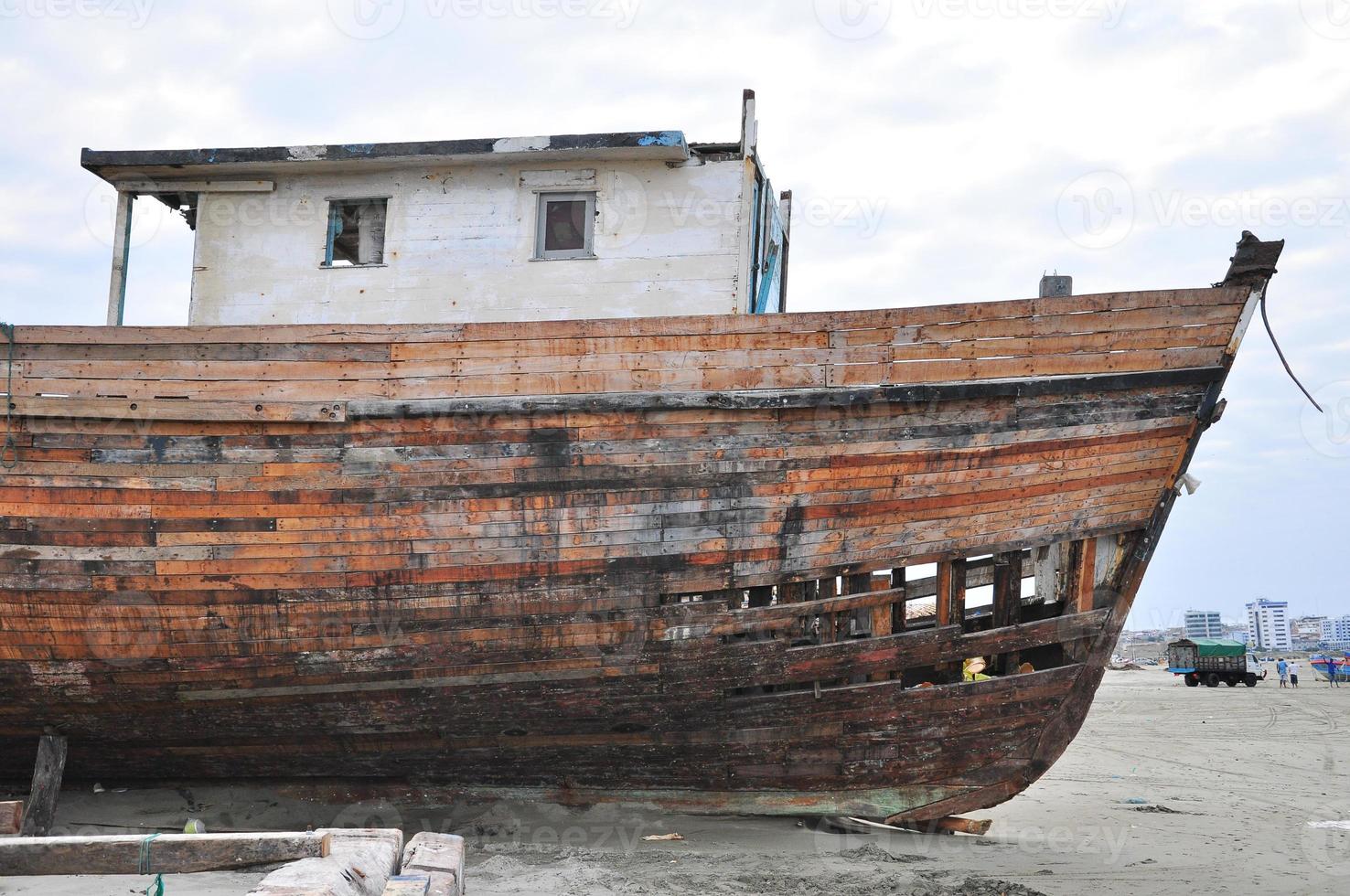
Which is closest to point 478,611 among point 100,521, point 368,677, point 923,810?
point 368,677

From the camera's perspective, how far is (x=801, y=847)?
→ 6.81 meters

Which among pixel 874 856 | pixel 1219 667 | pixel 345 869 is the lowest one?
pixel 1219 667

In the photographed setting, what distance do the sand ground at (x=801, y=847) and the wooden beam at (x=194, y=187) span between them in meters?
4.60

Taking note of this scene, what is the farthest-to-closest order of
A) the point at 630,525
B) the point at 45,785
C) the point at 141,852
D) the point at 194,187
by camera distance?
the point at 194,187 < the point at 45,785 < the point at 630,525 < the point at 141,852

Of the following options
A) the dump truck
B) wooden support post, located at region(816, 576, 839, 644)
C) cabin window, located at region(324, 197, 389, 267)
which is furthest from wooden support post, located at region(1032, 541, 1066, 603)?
the dump truck

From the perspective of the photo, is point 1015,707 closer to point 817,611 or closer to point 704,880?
point 817,611

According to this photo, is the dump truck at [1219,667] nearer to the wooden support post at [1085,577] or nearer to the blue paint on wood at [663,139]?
the wooden support post at [1085,577]

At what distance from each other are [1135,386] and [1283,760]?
10.2 m

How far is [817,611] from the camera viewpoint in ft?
21.8

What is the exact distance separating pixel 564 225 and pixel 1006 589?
419 centimetres

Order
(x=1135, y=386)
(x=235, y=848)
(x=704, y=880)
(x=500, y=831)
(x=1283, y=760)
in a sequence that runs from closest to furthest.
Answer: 1. (x=235, y=848)
2. (x=704, y=880)
3. (x=1135, y=386)
4. (x=500, y=831)
5. (x=1283, y=760)

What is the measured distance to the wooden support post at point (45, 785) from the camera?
678 centimetres

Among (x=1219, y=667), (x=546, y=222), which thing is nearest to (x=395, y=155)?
(x=546, y=222)

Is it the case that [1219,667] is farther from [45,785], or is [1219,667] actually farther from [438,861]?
[438,861]
